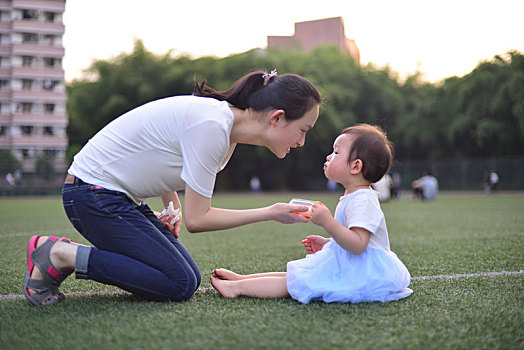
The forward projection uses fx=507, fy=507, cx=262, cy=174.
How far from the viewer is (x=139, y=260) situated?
2600mm

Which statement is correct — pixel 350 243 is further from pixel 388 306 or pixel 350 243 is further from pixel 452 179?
pixel 452 179

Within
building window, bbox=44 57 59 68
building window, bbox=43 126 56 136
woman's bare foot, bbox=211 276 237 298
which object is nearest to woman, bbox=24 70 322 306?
woman's bare foot, bbox=211 276 237 298

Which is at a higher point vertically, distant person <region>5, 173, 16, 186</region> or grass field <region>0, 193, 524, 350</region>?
grass field <region>0, 193, 524, 350</region>

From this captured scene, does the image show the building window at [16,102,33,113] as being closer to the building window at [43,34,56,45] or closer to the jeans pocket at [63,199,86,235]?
the building window at [43,34,56,45]

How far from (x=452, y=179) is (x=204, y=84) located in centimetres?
3196

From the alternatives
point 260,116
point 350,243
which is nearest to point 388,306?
point 350,243

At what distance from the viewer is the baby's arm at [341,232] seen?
2475mm

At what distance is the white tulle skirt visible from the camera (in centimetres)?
257

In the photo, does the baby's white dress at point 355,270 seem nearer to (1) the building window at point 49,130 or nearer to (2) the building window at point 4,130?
(1) the building window at point 49,130

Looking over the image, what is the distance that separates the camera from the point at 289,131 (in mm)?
2658

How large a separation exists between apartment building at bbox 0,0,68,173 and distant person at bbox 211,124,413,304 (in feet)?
134

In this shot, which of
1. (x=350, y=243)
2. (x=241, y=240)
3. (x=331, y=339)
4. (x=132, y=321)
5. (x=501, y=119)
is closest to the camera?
(x=331, y=339)

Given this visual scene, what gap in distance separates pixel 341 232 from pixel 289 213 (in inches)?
10.7

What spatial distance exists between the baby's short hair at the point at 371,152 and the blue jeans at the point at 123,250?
1092 mm
